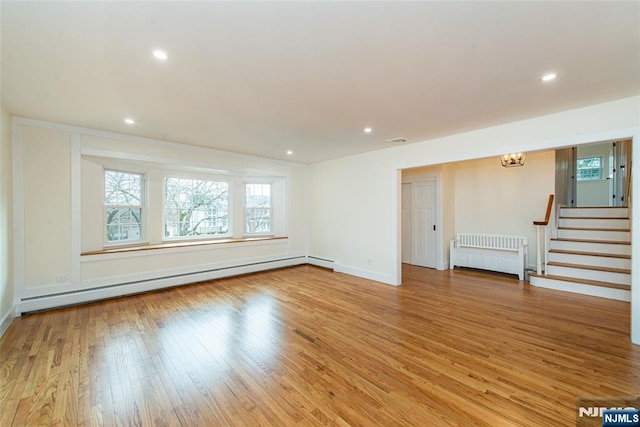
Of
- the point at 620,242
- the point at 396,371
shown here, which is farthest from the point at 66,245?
the point at 620,242

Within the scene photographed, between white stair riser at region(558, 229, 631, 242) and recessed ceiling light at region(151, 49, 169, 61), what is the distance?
705 centimetres

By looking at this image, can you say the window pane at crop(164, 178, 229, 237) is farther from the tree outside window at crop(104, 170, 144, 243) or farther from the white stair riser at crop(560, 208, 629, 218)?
the white stair riser at crop(560, 208, 629, 218)

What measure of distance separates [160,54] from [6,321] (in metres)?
3.66

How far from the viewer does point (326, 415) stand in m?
1.75

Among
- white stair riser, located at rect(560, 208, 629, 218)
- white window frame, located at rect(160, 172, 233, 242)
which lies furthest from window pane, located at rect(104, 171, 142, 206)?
white stair riser, located at rect(560, 208, 629, 218)

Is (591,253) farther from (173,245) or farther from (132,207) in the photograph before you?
(132,207)

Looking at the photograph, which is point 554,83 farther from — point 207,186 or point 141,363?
point 207,186

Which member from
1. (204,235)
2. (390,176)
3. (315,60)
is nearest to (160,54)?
(315,60)

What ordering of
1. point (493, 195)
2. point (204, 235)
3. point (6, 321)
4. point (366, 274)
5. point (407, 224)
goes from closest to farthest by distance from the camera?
point (6, 321) → point (366, 274) → point (204, 235) → point (493, 195) → point (407, 224)

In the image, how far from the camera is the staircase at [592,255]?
4047 mm

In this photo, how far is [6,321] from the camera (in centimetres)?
304

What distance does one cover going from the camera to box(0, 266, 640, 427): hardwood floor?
1783mm

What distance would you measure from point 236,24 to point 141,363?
112 inches

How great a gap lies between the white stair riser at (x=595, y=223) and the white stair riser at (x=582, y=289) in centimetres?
172
